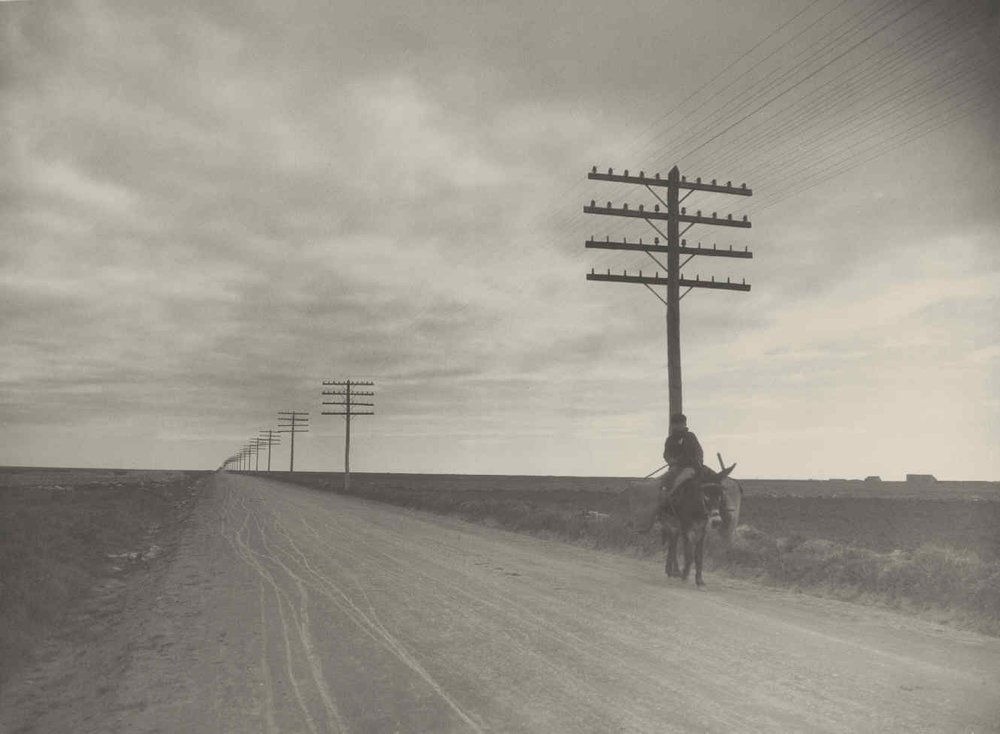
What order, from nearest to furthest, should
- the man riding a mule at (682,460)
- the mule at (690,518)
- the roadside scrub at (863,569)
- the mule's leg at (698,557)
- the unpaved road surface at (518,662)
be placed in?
the unpaved road surface at (518,662), the roadside scrub at (863,569), the mule's leg at (698,557), the mule at (690,518), the man riding a mule at (682,460)

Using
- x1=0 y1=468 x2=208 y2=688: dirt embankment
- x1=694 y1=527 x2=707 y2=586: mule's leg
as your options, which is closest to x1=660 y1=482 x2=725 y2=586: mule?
x1=694 y1=527 x2=707 y2=586: mule's leg

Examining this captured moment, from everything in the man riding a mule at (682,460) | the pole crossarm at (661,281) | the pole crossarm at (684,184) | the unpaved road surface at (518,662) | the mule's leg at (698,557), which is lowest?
the unpaved road surface at (518,662)

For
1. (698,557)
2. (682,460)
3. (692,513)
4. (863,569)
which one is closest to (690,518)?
(692,513)

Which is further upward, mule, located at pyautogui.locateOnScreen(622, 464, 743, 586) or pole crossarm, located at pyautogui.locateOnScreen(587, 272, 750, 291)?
pole crossarm, located at pyautogui.locateOnScreen(587, 272, 750, 291)

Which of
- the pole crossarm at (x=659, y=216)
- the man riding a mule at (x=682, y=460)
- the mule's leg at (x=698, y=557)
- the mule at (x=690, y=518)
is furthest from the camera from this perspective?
the pole crossarm at (x=659, y=216)

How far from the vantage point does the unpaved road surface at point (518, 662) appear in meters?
5.25

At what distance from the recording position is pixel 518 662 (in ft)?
21.9

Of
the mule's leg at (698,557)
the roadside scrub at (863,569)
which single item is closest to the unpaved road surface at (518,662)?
the mule's leg at (698,557)

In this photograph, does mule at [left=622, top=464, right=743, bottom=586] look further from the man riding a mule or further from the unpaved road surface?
the unpaved road surface

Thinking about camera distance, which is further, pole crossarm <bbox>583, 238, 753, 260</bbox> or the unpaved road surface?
pole crossarm <bbox>583, 238, 753, 260</bbox>

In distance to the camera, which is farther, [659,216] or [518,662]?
[659,216]

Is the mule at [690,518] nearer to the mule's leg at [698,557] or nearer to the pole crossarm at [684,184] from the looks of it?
the mule's leg at [698,557]

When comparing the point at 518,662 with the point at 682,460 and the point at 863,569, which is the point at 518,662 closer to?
the point at 682,460

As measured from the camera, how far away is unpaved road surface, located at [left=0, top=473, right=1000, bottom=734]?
525cm
